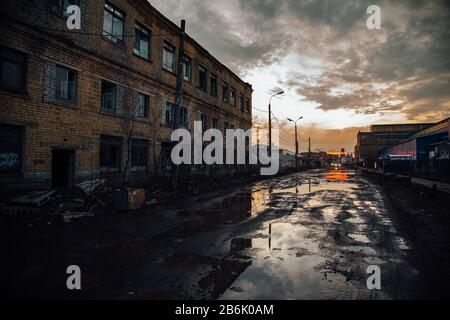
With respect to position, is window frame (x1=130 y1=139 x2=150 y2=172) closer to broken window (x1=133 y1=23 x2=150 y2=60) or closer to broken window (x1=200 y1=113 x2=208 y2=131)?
broken window (x1=133 y1=23 x2=150 y2=60)

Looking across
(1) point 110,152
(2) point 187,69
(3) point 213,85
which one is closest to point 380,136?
(3) point 213,85

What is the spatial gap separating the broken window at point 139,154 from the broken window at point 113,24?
5.90m

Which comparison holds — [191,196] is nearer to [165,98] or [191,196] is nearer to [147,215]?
[147,215]

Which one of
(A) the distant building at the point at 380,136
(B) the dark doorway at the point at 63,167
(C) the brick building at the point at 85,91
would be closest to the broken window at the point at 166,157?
(C) the brick building at the point at 85,91

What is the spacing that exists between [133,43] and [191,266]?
50.2ft

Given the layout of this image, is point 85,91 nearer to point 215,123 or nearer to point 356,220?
point 356,220

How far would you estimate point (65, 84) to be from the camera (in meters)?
11.9

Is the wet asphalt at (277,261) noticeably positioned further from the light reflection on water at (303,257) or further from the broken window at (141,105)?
the broken window at (141,105)

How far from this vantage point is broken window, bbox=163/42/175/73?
61.5ft

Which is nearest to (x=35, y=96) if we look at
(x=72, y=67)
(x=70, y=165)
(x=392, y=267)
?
(x=72, y=67)

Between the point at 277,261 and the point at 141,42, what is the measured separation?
652 inches

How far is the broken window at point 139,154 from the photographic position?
51.5 feet
